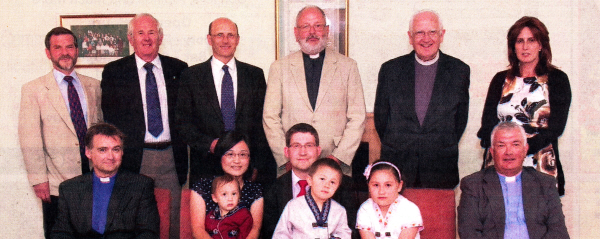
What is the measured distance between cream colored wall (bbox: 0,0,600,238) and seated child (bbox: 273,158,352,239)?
1.65 metres

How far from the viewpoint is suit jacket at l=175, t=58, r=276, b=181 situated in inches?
113

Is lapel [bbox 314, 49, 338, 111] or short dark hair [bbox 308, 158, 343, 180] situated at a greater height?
lapel [bbox 314, 49, 338, 111]

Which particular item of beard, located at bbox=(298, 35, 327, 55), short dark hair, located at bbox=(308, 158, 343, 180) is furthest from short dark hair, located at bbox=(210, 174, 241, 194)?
beard, located at bbox=(298, 35, 327, 55)

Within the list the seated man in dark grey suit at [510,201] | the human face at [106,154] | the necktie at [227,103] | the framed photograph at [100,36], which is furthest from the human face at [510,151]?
the framed photograph at [100,36]

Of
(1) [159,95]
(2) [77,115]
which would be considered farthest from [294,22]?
(2) [77,115]

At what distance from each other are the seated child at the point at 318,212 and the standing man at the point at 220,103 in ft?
1.93

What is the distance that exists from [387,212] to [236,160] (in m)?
0.79

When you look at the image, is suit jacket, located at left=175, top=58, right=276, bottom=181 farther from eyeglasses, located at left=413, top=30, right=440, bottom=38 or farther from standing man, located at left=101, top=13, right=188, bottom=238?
eyeglasses, located at left=413, top=30, right=440, bottom=38

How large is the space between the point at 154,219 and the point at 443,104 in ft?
5.28

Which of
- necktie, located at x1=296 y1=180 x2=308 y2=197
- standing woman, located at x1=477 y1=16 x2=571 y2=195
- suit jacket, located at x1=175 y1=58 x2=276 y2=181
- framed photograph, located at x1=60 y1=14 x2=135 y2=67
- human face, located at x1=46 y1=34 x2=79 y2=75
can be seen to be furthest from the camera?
framed photograph, located at x1=60 y1=14 x2=135 y2=67

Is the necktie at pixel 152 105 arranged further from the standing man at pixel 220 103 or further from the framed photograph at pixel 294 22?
the framed photograph at pixel 294 22

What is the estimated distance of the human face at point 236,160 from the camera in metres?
2.59

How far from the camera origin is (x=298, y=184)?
8.36ft

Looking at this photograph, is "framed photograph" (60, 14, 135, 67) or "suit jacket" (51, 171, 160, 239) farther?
"framed photograph" (60, 14, 135, 67)
